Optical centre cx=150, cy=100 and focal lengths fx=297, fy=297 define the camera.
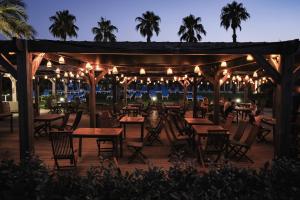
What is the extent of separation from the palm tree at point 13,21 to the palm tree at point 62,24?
20.8 m

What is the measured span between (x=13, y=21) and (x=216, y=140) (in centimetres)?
1155

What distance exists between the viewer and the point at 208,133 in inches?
269

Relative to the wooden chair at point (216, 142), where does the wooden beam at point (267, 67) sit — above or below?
above

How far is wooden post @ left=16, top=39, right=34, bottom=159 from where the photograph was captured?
20.3 ft

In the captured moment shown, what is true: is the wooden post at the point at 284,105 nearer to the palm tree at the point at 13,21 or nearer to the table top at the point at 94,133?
the table top at the point at 94,133

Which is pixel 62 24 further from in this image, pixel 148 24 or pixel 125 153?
pixel 125 153

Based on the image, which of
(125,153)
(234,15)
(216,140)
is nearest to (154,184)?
(216,140)

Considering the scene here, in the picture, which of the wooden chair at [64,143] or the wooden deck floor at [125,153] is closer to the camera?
the wooden chair at [64,143]

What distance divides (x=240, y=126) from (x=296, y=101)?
169 centimetres

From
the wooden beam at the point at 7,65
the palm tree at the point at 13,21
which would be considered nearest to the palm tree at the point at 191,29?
the palm tree at the point at 13,21

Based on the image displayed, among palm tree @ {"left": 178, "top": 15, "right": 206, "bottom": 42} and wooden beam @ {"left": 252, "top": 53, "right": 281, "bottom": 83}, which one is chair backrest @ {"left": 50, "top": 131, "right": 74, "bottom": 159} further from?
palm tree @ {"left": 178, "top": 15, "right": 206, "bottom": 42}

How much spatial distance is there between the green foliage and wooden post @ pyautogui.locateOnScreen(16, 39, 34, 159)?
288 cm

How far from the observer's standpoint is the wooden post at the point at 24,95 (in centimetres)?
618

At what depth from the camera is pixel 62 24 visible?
34.5m
